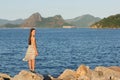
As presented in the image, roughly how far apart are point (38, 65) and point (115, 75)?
21429 millimetres

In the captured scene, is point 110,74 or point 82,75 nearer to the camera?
point 110,74

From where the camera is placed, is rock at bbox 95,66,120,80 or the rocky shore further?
rock at bbox 95,66,120,80

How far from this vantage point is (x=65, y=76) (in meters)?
23.5

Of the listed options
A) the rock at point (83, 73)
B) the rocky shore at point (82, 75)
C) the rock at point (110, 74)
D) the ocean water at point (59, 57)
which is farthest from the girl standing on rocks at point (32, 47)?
the ocean water at point (59, 57)

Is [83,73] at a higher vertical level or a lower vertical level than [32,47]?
lower

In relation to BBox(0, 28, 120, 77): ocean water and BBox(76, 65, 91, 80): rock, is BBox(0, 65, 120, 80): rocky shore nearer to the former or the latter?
BBox(76, 65, 91, 80): rock

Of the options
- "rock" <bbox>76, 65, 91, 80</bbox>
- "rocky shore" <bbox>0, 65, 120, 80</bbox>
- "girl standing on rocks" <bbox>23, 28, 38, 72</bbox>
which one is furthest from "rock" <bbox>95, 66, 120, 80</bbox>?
"girl standing on rocks" <bbox>23, 28, 38, 72</bbox>

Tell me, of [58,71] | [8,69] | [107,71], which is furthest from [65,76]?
[8,69]

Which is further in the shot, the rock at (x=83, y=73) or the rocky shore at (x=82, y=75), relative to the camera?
the rock at (x=83, y=73)

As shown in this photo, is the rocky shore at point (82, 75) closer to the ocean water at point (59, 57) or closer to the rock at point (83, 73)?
the rock at point (83, 73)

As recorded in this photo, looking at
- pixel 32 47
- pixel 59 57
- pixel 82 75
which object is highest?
pixel 32 47

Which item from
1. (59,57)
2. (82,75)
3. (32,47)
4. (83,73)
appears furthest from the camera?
(59,57)

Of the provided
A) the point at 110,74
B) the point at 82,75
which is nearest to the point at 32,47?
the point at 82,75

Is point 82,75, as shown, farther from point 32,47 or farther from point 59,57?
point 59,57
